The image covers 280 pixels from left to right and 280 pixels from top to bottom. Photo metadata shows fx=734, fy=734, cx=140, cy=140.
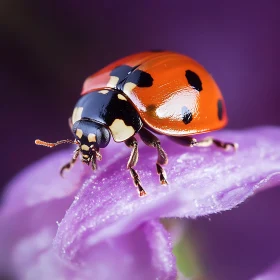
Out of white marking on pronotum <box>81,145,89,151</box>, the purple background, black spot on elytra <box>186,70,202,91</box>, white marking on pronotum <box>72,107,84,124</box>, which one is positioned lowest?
the purple background

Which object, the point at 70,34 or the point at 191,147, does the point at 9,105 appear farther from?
the point at 191,147

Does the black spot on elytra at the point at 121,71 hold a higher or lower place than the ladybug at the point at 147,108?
higher

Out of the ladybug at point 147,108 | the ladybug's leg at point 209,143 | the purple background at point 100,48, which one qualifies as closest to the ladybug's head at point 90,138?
the ladybug at point 147,108

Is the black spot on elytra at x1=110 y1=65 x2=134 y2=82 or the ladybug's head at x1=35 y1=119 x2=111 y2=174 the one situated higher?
the black spot on elytra at x1=110 y1=65 x2=134 y2=82

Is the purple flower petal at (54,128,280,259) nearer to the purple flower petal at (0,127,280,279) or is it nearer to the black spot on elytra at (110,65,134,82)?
the purple flower petal at (0,127,280,279)

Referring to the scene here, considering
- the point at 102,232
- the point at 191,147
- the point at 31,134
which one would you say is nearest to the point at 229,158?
the point at 191,147

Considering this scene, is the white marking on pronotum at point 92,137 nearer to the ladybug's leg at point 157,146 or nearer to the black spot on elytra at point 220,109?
the ladybug's leg at point 157,146

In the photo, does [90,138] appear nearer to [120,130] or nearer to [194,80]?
[120,130]

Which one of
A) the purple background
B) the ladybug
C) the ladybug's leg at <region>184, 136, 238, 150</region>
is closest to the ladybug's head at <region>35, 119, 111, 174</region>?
the ladybug
